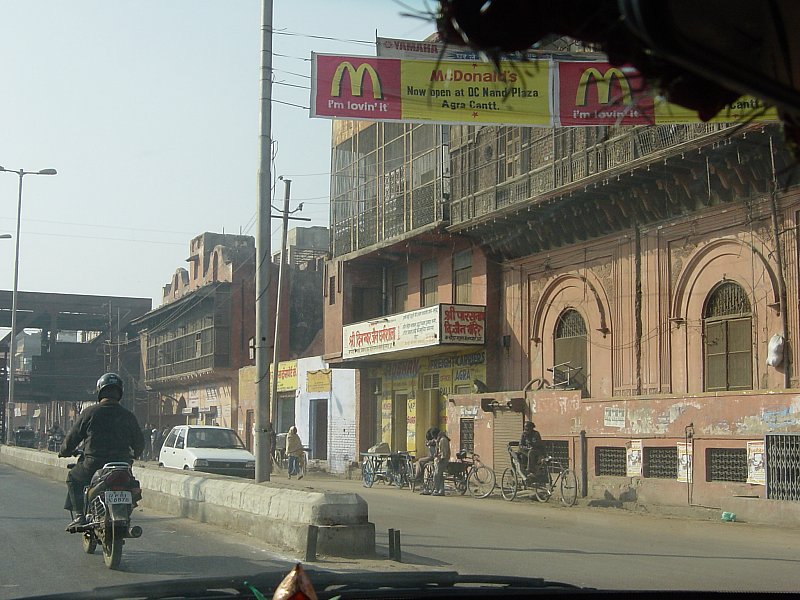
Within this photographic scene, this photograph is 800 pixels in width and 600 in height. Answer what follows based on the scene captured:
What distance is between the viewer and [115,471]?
361 inches

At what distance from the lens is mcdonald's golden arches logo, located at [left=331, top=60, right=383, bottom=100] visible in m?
13.5

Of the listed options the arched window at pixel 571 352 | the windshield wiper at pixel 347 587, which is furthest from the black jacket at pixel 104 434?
the arched window at pixel 571 352

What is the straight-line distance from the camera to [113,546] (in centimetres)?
880

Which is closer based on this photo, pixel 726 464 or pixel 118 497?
pixel 118 497

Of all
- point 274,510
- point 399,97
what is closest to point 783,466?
point 399,97

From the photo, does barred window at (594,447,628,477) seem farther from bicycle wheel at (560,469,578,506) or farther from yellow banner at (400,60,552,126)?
yellow banner at (400,60,552,126)

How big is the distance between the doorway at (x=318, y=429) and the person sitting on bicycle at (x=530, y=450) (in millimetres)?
17607

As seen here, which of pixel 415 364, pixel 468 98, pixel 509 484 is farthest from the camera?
pixel 415 364

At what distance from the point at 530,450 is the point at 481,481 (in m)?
2.61

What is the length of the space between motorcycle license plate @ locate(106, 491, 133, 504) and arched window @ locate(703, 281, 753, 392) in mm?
13767

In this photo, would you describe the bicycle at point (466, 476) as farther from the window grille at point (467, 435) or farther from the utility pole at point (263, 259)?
the utility pole at point (263, 259)

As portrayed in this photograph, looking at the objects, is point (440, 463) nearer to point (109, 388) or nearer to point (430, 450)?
point (430, 450)

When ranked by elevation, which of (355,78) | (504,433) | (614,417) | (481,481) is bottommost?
(481,481)

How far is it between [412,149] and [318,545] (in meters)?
22.5
